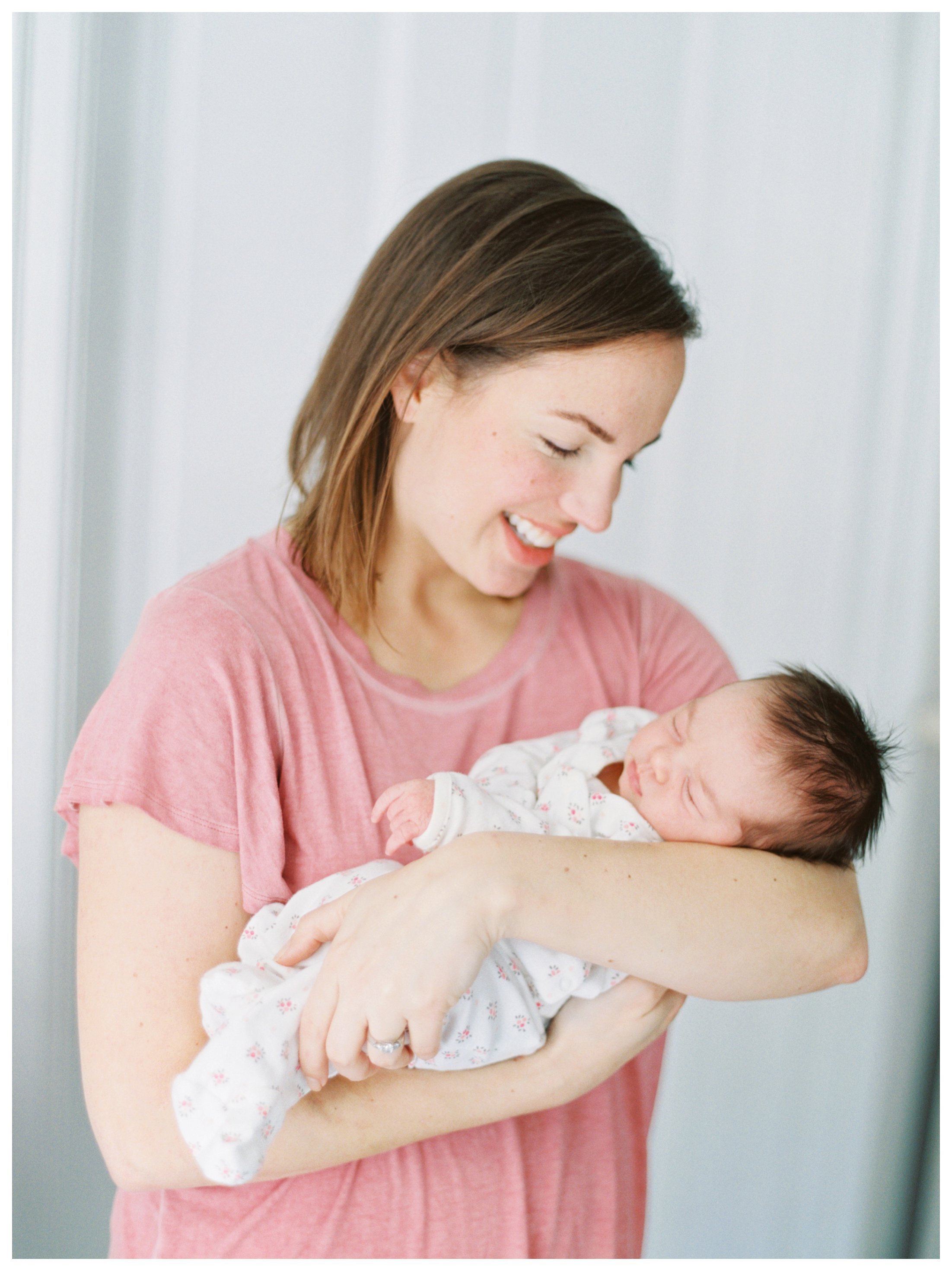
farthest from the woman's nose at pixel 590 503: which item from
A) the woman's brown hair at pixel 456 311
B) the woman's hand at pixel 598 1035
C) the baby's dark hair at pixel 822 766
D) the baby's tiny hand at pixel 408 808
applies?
the woman's hand at pixel 598 1035

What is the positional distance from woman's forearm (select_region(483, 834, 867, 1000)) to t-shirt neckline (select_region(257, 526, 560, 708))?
32cm

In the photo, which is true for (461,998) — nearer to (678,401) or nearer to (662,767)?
(662,767)

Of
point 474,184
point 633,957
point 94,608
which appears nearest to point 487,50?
point 474,184

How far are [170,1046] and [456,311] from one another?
844 mm

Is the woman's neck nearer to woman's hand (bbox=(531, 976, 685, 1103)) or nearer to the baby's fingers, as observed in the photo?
the baby's fingers

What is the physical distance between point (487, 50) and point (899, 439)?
117 centimetres

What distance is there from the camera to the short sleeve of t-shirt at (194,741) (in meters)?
0.98

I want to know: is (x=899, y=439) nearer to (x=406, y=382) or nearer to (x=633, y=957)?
(x=406, y=382)

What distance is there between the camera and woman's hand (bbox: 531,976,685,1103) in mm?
A: 1033

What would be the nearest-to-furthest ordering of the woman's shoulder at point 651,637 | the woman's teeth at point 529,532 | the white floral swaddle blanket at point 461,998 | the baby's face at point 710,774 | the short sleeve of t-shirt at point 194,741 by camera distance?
the white floral swaddle blanket at point 461,998, the short sleeve of t-shirt at point 194,741, the baby's face at point 710,774, the woman's teeth at point 529,532, the woman's shoulder at point 651,637

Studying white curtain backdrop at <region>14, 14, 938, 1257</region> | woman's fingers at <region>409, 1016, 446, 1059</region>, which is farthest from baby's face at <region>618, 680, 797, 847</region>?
white curtain backdrop at <region>14, 14, 938, 1257</region>

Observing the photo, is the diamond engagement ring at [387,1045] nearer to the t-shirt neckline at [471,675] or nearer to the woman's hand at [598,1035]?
the woman's hand at [598,1035]

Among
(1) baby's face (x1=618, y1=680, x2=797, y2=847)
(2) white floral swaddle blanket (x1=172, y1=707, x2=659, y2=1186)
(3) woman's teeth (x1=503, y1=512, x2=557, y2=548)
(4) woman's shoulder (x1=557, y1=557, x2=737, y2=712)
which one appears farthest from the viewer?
(4) woman's shoulder (x1=557, y1=557, x2=737, y2=712)

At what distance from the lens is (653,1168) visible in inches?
89.0
